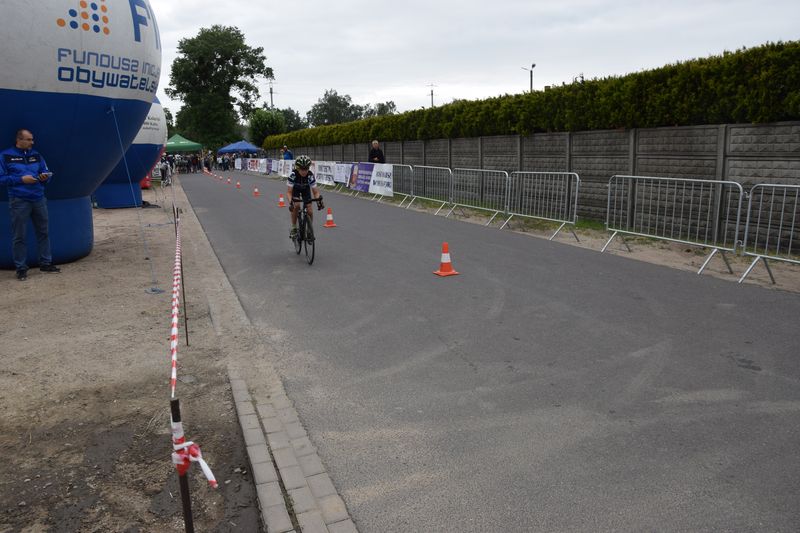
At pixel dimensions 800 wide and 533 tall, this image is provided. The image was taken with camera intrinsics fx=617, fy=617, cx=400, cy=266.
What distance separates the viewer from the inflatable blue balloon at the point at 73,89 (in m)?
7.96

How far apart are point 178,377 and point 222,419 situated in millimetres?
948

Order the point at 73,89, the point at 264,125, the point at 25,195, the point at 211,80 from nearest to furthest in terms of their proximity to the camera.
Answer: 1. the point at 73,89
2. the point at 25,195
3. the point at 264,125
4. the point at 211,80

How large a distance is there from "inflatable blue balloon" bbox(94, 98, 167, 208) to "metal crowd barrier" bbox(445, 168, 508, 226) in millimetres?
9693

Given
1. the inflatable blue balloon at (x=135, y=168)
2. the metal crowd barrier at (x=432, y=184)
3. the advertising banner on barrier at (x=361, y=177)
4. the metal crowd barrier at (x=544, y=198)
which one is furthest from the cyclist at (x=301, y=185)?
the advertising banner on barrier at (x=361, y=177)

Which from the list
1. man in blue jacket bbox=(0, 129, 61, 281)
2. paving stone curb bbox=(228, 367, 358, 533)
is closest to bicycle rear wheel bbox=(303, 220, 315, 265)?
man in blue jacket bbox=(0, 129, 61, 281)

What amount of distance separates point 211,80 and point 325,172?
2449 inches

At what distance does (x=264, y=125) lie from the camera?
2771 inches

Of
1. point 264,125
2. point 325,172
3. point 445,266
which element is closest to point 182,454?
point 445,266

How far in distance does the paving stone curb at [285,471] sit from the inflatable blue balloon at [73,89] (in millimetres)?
5935

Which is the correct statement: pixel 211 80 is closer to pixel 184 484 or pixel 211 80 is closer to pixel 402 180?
pixel 402 180

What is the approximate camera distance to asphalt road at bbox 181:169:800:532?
3.31 m

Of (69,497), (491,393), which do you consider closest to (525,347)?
(491,393)

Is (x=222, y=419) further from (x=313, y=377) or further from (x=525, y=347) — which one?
(x=525, y=347)

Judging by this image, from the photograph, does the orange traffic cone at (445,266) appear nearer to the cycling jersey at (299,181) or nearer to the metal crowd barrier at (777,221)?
the cycling jersey at (299,181)
